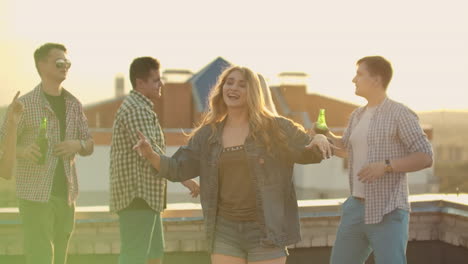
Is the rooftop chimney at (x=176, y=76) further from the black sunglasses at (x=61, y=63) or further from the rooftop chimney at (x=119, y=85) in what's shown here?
the black sunglasses at (x=61, y=63)

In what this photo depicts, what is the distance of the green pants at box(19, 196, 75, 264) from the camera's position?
4.77 metres

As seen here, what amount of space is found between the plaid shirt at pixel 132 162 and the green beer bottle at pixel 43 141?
1.75 ft

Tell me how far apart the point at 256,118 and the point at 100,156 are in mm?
42723

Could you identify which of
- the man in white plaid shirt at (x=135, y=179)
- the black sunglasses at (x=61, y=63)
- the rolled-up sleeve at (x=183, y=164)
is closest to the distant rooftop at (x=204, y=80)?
→ the black sunglasses at (x=61, y=63)

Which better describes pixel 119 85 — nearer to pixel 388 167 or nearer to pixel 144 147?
pixel 388 167

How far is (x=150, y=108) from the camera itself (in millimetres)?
4781

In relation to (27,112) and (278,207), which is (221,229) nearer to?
(278,207)

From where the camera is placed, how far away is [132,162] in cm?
474

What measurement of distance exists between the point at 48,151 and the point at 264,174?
1.91 metres

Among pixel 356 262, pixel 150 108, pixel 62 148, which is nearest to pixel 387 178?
pixel 356 262

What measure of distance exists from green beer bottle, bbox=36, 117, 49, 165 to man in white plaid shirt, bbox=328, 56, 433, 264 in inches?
83.4

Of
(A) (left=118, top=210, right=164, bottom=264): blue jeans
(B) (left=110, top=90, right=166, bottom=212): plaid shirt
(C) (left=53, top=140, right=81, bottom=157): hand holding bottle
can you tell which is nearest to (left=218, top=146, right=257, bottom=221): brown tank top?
(B) (left=110, top=90, right=166, bottom=212): plaid shirt

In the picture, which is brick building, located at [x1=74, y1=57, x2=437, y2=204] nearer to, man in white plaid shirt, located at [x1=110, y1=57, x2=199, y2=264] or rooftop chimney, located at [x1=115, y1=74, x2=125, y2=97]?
rooftop chimney, located at [x1=115, y1=74, x2=125, y2=97]

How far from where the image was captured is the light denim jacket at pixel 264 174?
3.79 meters
